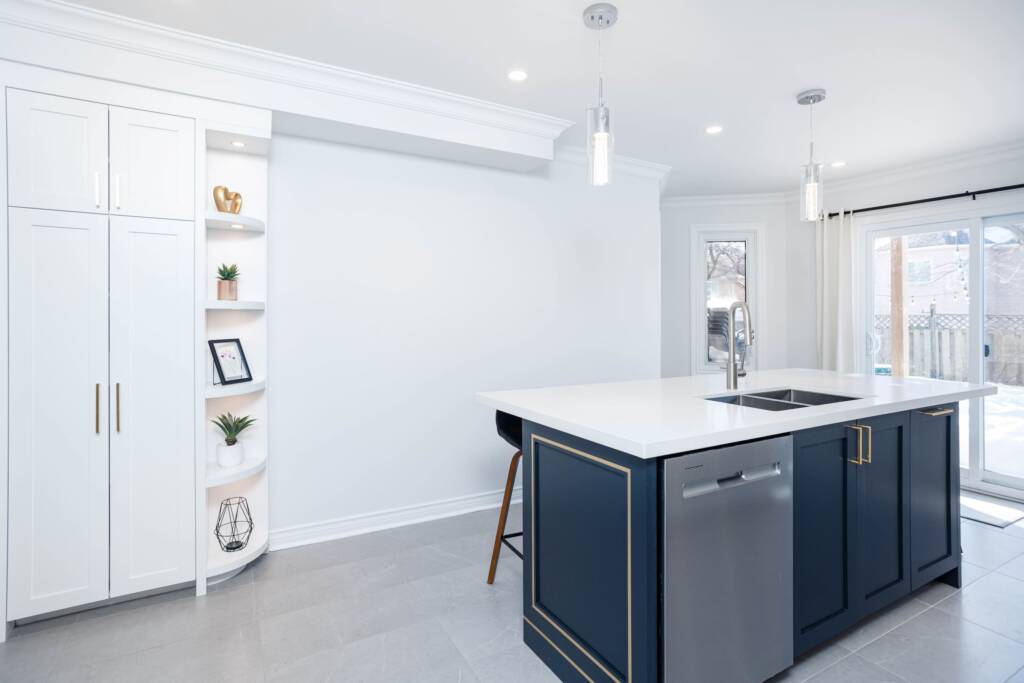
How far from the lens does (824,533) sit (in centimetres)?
192

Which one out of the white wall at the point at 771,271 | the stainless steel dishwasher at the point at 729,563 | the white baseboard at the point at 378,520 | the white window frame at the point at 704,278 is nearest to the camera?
the stainless steel dishwasher at the point at 729,563

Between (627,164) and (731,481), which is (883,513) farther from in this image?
(627,164)

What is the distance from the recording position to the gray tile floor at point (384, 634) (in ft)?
6.26

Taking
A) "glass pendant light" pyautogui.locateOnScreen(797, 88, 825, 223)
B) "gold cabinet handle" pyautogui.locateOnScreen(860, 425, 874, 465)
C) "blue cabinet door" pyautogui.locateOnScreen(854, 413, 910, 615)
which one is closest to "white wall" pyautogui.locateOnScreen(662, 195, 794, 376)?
"glass pendant light" pyautogui.locateOnScreen(797, 88, 825, 223)

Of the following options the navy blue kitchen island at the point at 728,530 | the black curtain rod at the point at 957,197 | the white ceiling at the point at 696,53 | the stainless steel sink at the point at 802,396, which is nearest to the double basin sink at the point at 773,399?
the stainless steel sink at the point at 802,396

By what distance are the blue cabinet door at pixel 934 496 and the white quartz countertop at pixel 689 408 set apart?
A: 0.12m

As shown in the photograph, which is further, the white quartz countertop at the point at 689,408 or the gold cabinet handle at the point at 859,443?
the gold cabinet handle at the point at 859,443

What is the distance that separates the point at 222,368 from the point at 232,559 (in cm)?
97

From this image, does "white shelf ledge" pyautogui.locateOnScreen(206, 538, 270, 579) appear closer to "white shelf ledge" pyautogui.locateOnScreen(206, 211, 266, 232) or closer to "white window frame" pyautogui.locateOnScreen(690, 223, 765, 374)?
"white shelf ledge" pyautogui.locateOnScreen(206, 211, 266, 232)

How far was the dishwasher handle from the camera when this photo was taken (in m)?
1.54

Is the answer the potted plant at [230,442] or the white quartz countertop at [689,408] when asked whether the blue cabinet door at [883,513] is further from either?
the potted plant at [230,442]

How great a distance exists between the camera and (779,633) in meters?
1.77

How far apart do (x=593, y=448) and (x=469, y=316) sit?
208 centimetres

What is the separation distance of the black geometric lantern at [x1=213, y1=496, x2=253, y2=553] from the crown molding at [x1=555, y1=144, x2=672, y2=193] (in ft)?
10.4
